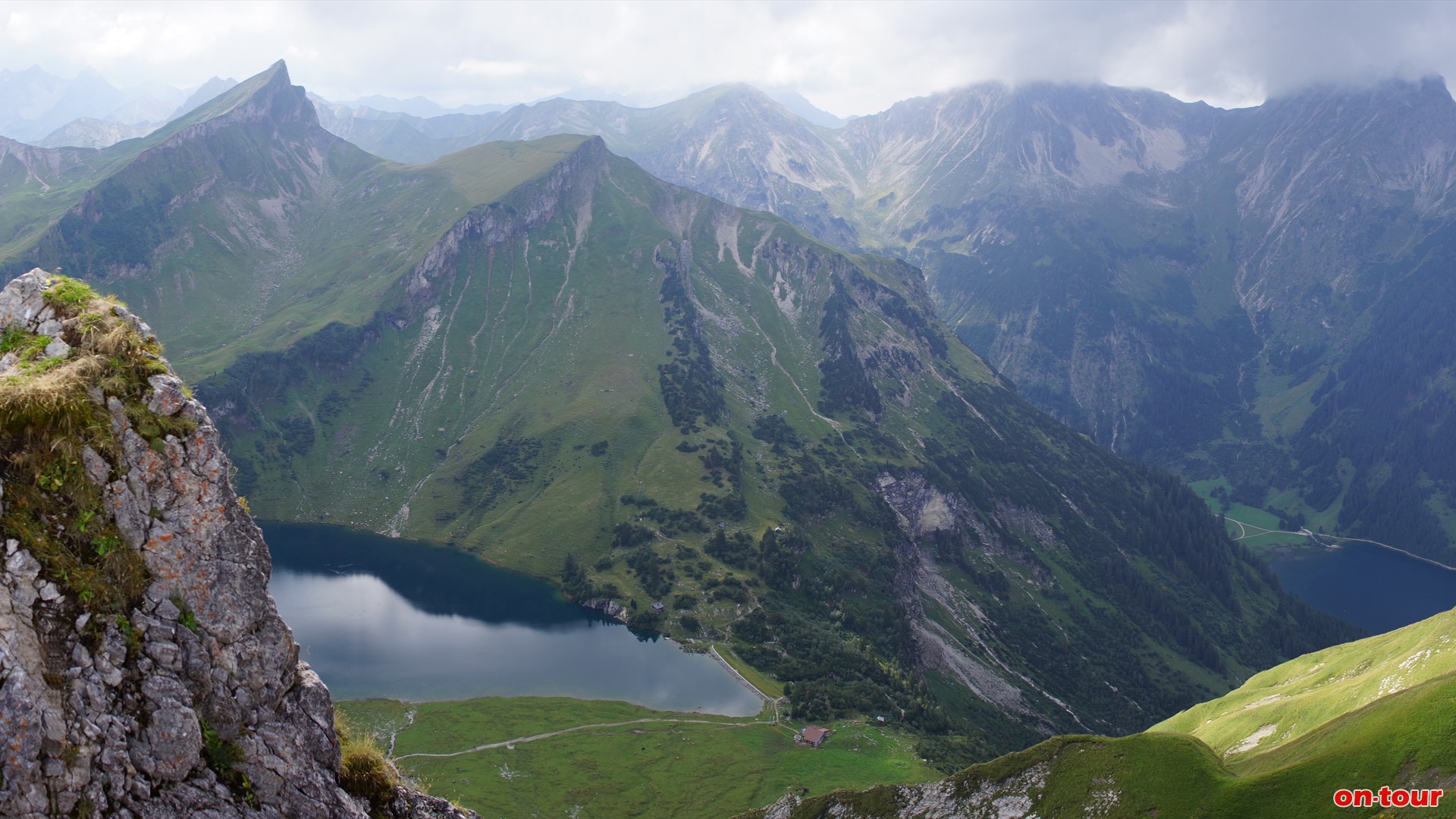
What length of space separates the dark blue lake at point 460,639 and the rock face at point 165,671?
12561 cm

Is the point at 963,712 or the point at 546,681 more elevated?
the point at 546,681

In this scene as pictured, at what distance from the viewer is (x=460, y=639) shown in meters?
157

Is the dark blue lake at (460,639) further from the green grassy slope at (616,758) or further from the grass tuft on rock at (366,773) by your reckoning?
the grass tuft on rock at (366,773)

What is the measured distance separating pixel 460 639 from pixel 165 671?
15269 centimetres

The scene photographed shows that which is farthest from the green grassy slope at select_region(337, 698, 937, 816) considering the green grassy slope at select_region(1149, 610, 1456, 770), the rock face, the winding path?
the rock face

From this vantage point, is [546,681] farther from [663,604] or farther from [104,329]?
[104,329]

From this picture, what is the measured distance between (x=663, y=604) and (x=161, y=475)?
169m

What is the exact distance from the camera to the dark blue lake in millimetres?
139250

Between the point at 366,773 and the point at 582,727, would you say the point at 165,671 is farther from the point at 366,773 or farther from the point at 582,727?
the point at 582,727

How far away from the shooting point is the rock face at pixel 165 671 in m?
13.9

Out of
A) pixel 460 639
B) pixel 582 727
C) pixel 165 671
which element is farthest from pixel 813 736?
pixel 165 671

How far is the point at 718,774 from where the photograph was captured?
116 m

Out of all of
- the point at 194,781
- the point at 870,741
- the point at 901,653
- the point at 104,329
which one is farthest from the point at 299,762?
the point at 901,653

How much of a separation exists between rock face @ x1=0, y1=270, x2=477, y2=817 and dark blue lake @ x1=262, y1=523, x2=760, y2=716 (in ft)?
412
